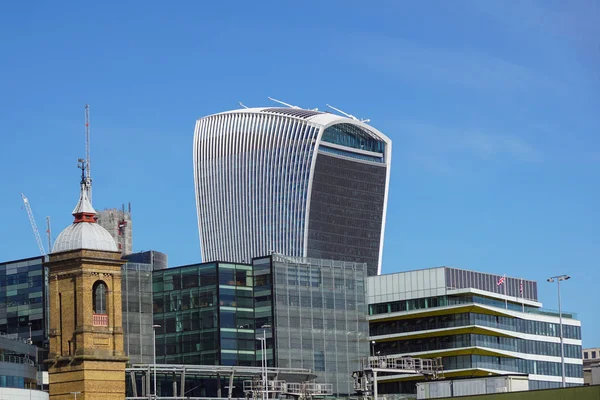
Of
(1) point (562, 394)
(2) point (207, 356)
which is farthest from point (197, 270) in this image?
(1) point (562, 394)

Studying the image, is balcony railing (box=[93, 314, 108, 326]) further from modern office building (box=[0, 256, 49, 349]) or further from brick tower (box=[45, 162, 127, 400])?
modern office building (box=[0, 256, 49, 349])

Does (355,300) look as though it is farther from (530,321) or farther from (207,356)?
(530,321)

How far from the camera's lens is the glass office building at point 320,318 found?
167 meters

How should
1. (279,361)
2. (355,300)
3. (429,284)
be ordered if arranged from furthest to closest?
(429,284) → (355,300) → (279,361)

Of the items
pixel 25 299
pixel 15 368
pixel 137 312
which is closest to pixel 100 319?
pixel 15 368

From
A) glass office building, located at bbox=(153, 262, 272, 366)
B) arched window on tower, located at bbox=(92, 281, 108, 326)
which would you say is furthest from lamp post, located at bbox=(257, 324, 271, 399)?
arched window on tower, located at bbox=(92, 281, 108, 326)

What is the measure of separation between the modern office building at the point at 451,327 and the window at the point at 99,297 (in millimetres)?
65662

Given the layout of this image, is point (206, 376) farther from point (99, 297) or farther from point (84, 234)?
point (84, 234)

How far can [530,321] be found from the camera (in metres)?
197

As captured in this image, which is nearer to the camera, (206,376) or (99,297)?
(99,297)

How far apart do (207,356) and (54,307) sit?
48.1 m

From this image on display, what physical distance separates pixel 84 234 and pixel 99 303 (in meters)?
7.41

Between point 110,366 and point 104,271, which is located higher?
point 104,271

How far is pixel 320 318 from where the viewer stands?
6718 inches
